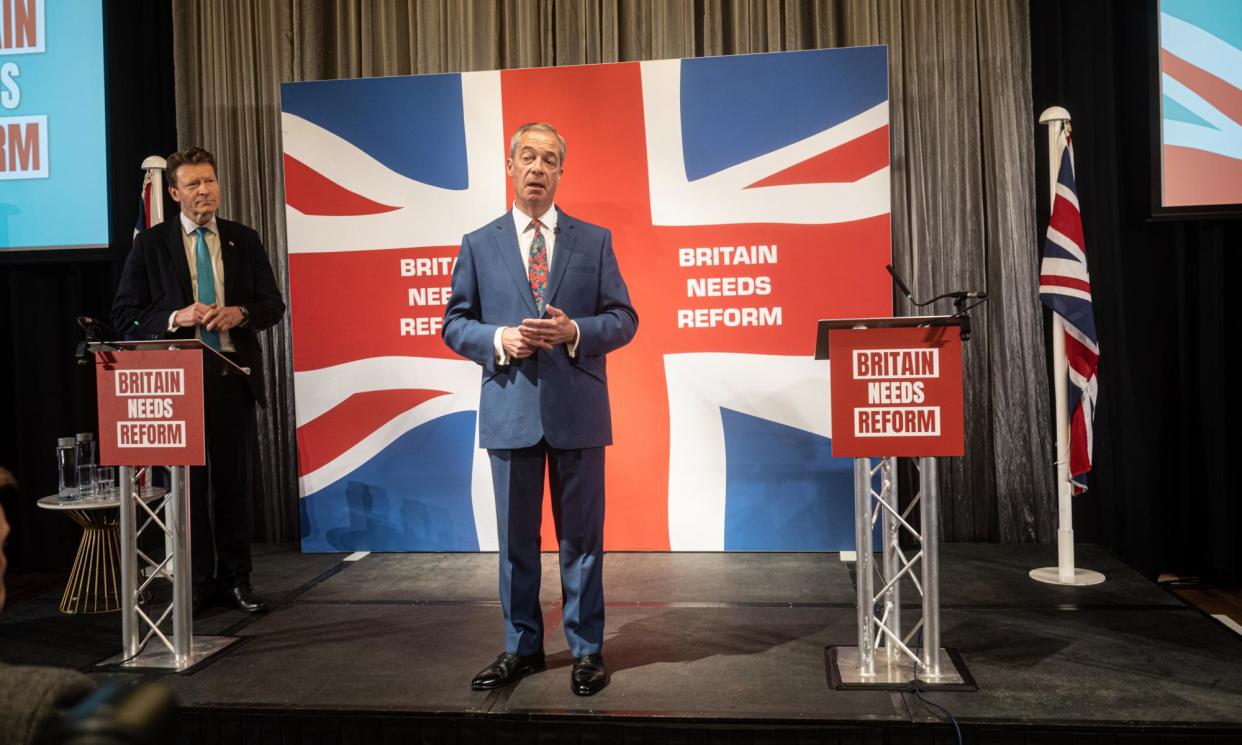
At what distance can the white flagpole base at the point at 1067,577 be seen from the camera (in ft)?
13.6

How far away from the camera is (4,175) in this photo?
489 centimetres

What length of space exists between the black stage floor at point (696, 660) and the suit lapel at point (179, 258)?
1264 mm

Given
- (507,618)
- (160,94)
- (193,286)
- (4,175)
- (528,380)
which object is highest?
(160,94)

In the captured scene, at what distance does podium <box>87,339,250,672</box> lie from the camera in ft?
10.8

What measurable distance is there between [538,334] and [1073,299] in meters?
2.49

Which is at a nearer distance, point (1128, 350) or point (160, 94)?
point (1128, 350)

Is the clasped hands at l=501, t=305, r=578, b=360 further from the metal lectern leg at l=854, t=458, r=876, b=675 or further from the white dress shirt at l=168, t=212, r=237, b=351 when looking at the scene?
the white dress shirt at l=168, t=212, r=237, b=351

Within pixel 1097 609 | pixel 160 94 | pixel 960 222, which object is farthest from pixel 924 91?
pixel 160 94

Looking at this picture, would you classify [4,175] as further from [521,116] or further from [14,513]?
[521,116]

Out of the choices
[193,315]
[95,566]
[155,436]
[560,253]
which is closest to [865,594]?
[560,253]

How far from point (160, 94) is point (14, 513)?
7.62 ft

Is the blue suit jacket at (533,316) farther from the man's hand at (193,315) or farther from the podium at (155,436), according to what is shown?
the man's hand at (193,315)

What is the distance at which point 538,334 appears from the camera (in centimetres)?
289

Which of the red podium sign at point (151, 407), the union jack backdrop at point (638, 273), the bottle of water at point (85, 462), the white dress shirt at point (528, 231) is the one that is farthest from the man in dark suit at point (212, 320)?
the white dress shirt at point (528, 231)
